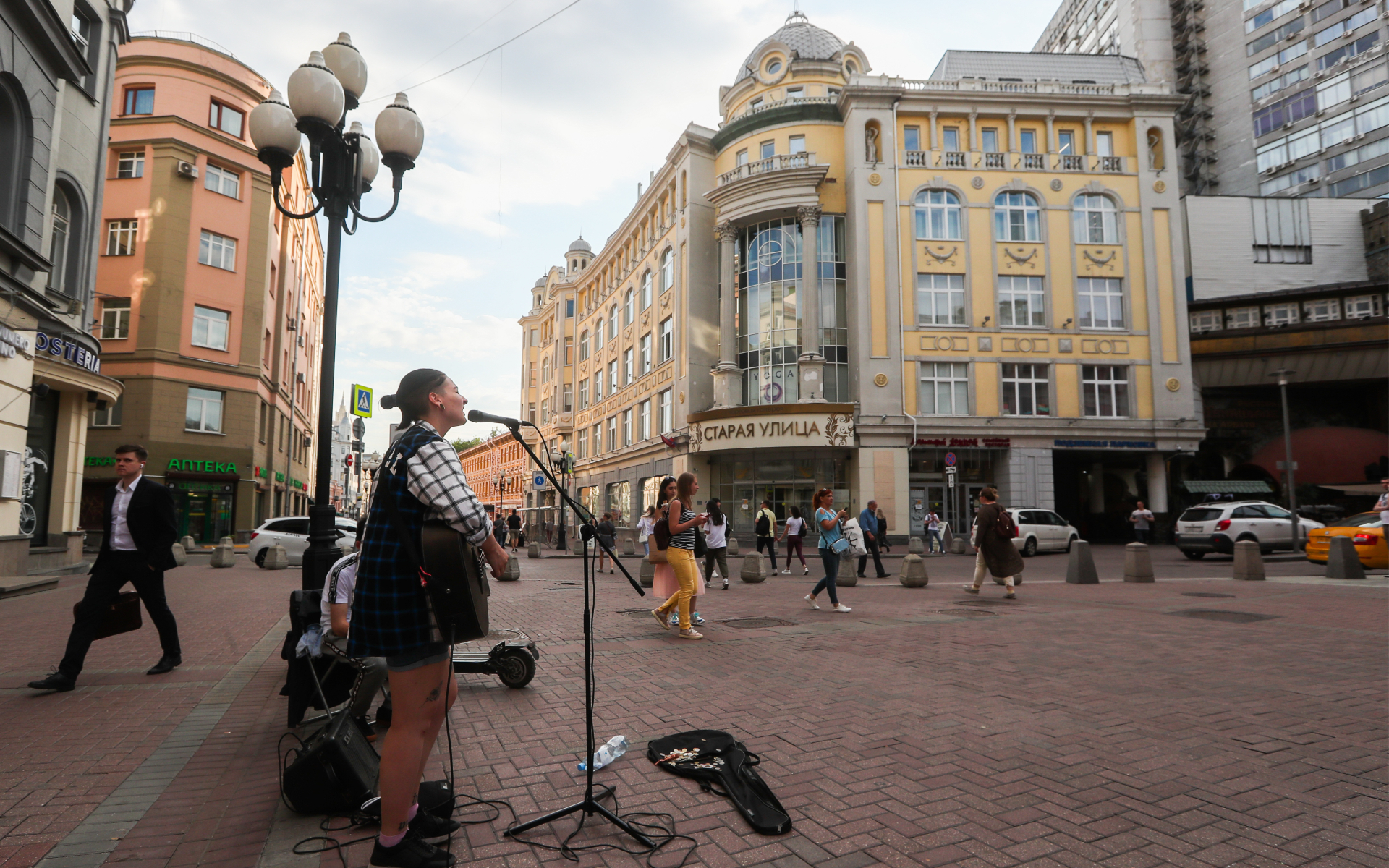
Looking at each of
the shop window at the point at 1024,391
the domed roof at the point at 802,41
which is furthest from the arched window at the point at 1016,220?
the domed roof at the point at 802,41

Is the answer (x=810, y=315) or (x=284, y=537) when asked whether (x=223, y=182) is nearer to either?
(x=284, y=537)

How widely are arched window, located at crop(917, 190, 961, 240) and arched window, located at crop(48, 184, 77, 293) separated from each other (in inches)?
1146

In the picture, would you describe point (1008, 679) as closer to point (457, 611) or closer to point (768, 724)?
point (768, 724)

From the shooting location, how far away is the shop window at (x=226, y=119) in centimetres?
3102

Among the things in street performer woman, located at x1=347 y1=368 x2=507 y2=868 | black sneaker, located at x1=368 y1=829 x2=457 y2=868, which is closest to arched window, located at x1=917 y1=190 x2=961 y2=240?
street performer woman, located at x1=347 y1=368 x2=507 y2=868

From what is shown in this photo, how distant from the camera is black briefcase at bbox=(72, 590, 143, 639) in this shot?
5807mm

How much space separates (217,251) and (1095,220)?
3859 centimetres

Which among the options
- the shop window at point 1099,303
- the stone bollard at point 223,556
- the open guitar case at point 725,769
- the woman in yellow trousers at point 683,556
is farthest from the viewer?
the shop window at point 1099,303

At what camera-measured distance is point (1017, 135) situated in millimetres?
33062

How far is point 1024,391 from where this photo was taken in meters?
Answer: 31.7

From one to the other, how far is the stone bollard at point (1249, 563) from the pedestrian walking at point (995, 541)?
5.58m

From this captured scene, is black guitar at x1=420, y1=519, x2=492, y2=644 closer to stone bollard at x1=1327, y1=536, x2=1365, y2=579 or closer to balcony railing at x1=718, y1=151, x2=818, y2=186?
stone bollard at x1=1327, y1=536, x2=1365, y2=579

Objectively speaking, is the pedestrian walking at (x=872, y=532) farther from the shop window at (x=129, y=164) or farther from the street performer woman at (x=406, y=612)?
the shop window at (x=129, y=164)

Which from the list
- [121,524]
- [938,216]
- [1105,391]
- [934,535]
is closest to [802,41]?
[938,216]
